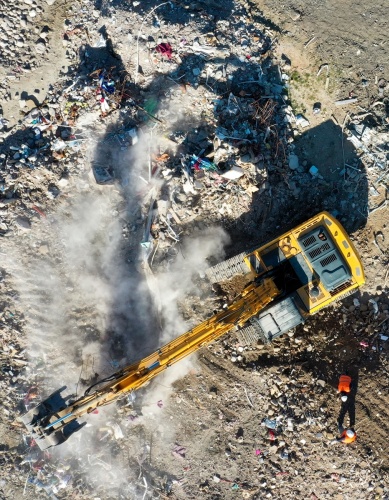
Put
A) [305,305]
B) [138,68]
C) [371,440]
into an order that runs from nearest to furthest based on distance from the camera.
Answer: [305,305] → [371,440] → [138,68]

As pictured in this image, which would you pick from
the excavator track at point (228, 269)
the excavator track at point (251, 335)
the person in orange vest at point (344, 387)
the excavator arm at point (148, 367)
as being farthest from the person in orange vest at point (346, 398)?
the excavator track at point (228, 269)

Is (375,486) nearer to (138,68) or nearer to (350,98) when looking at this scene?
(350,98)

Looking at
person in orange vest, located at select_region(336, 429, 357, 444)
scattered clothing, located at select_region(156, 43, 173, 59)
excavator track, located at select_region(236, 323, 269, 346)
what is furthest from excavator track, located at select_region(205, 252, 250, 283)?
scattered clothing, located at select_region(156, 43, 173, 59)

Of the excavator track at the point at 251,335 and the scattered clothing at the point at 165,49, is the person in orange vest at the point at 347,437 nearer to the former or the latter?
the excavator track at the point at 251,335

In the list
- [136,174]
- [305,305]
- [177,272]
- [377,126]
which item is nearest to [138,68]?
[136,174]

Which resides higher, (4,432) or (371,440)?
(4,432)

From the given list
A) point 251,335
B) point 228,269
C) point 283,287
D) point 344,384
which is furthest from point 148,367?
point 344,384

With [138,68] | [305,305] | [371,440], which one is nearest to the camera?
[305,305]

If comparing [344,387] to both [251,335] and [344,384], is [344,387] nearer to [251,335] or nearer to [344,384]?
[344,384]
